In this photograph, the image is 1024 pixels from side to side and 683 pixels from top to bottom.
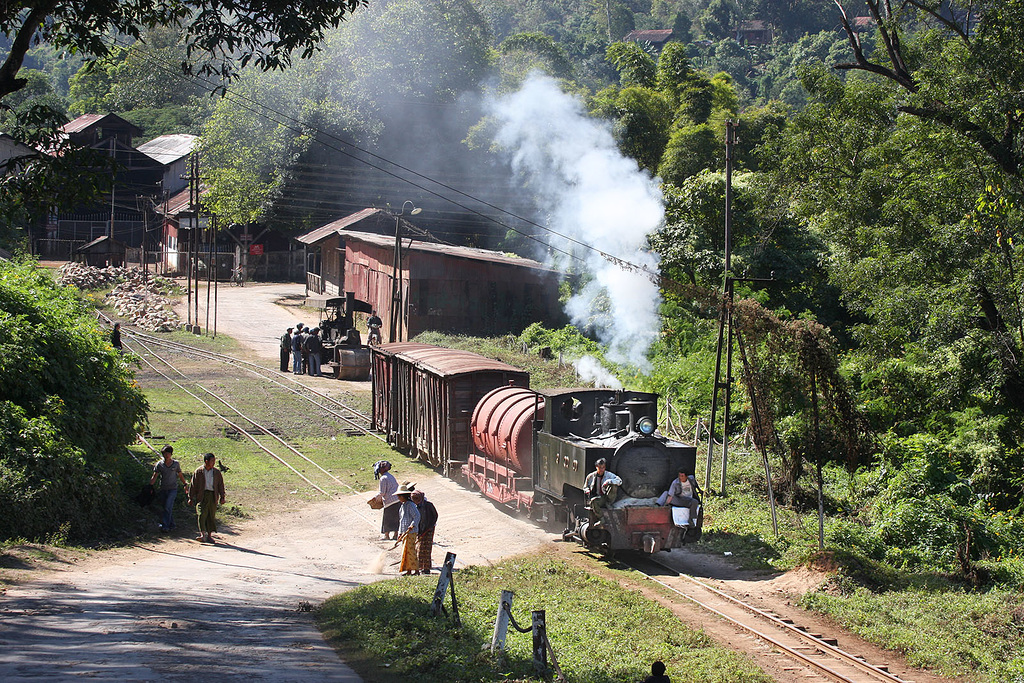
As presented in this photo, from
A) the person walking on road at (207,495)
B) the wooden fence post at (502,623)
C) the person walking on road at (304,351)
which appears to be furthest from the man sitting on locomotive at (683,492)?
the person walking on road at (304,351)

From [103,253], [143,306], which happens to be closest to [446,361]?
[143,306]

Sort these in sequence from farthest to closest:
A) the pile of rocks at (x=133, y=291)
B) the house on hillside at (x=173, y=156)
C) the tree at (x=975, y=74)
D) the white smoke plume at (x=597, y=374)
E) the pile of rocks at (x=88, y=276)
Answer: the house on hillside at (x=173, y=156), the pile of rocks at (x=88, y=276), the pile of rocks at (x=133, y=291), the white smoke plume at (x=597, y=374), the tree at (x=975, y=74)

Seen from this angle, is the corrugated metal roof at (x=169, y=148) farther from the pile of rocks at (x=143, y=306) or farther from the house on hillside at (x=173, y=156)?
the pile of rocks at (x=143, y=306)

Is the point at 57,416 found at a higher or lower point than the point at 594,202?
lower

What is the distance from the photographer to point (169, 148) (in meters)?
68.9

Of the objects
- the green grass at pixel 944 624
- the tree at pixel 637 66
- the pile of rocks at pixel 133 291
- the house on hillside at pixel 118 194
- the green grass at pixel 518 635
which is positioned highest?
the tree at pixel 637 66

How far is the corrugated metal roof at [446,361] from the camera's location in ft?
65.0

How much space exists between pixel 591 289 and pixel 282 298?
74.7 feet

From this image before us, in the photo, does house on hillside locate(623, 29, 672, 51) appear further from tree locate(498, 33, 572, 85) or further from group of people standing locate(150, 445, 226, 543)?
group of people standing locate(150, 445, 226, 543)

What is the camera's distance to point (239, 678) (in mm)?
8484

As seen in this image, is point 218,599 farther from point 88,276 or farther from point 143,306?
point 88,276

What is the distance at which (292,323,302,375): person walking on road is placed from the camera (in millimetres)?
31500

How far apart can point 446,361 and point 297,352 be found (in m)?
12.2

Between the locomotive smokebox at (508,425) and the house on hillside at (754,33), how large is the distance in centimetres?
12999
